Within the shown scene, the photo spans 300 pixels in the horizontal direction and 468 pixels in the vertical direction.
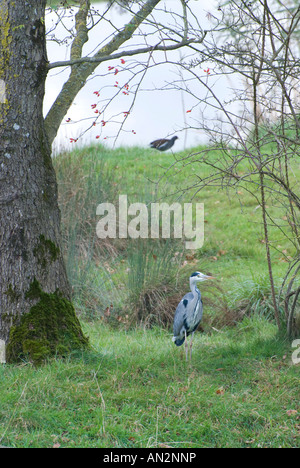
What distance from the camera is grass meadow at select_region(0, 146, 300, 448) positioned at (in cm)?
380

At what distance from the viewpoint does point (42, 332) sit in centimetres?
462

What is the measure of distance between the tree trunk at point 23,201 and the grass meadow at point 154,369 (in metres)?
0.29

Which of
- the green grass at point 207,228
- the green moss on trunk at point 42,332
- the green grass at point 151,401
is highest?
the green grass at point 207,228

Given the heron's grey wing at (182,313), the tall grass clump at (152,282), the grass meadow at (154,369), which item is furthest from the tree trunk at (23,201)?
the tall grass clump at (152,282)

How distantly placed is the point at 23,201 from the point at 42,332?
1.13 metres

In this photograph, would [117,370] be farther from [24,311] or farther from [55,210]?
[55,210]

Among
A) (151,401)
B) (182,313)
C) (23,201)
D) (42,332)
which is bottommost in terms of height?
(151,401)

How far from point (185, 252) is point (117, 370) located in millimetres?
3608

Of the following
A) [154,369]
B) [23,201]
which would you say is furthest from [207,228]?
[23,201]

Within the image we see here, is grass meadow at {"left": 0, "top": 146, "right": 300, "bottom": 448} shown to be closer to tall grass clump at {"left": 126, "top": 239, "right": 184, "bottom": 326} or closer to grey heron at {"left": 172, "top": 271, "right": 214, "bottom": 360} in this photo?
tall grass clump at {"left": 126, "top": 239, "right": 184, "bottom": 326}

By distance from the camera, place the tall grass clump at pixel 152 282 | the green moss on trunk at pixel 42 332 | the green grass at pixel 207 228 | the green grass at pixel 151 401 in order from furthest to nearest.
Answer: the green grass at pixel 207 228
the tall grass clump at pixel 152 282
the green moss on trunk at pixel 42 332
the green grass at pixel 151 401

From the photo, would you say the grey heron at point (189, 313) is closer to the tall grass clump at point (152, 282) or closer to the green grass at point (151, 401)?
the green grass at point (151, 401)

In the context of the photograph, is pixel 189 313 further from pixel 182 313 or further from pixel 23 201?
pixel 23 201

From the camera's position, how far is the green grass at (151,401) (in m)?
3.73
